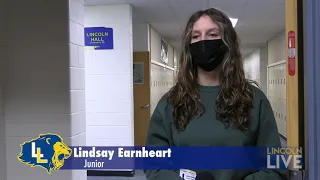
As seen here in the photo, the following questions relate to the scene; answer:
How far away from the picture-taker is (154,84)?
6.57m

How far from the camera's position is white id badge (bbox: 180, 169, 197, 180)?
1.17 m

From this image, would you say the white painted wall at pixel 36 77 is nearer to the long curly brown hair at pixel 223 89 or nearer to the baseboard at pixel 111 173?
the long curly brown hair at pixel 223 89

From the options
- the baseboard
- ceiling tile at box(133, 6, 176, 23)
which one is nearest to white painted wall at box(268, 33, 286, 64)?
ceiling tile at box(133, 6, 176, 23)

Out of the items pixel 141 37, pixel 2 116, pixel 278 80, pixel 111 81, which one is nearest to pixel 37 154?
pixel 2 116

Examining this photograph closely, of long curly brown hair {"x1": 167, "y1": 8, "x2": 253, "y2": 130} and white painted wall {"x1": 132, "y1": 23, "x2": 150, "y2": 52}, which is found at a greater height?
white painted wall {"x1": 132, "y1": 23, "x2": 150, "y2": 52}

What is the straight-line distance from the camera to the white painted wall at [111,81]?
16.1 feet

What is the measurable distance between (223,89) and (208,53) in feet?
0.49

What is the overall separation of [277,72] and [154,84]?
352cm

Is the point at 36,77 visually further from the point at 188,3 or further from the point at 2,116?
the point at 188,3

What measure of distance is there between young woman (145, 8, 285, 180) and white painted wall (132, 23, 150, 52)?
482cm

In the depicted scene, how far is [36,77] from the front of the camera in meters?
2.34

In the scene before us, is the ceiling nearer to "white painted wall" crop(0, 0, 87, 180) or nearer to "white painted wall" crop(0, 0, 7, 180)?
"white painted wall" crop(0, 0, 87, 180)
